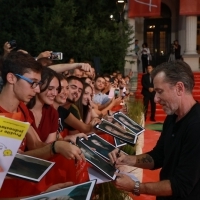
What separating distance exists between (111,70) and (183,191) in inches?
620

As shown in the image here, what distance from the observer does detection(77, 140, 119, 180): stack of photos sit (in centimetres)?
302

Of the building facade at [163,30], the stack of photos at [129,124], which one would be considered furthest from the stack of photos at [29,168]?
the building facade at [163,30]

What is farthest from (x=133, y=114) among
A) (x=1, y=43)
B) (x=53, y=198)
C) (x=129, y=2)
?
(x=129, y=2)

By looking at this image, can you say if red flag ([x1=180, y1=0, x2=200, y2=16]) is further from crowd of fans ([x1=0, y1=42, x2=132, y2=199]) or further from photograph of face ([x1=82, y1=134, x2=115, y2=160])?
photograph of face ([x1=82, y1=134, x2=115, y2=160])

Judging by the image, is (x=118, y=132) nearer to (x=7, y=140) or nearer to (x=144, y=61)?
(x=7, y=140)

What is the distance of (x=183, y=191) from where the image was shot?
9.61ft

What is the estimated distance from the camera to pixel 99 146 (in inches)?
136

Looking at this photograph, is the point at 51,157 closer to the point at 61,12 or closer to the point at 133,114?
the point at 133,114

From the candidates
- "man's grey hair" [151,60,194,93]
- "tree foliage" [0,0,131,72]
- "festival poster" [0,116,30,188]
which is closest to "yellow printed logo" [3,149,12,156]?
"festival poster" [0,116,30,188]

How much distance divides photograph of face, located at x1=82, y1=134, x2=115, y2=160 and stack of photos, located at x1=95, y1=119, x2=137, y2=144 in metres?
0.30

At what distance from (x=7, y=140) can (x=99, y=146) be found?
3.86 feet

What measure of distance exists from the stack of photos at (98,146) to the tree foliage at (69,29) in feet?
43.6

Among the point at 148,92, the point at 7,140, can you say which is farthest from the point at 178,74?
the point at 148,92

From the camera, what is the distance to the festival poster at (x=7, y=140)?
7.84 ft
